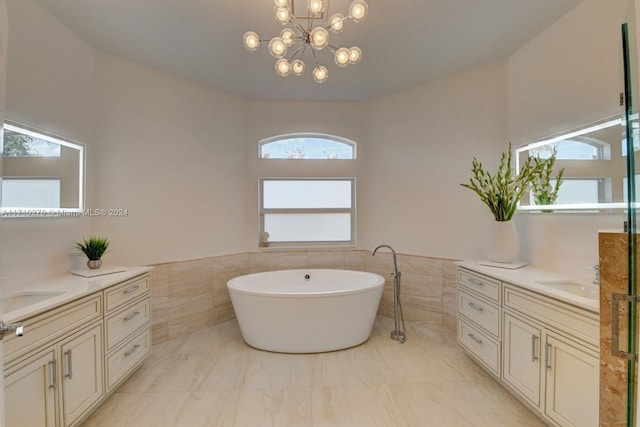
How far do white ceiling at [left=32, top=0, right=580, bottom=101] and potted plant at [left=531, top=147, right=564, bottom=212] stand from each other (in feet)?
3.43

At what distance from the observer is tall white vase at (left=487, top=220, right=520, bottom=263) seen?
2.43 metres

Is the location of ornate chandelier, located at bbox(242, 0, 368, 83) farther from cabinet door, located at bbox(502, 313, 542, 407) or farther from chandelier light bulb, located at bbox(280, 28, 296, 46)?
cabinet door, located at bbox(502, 313, 542, 407)

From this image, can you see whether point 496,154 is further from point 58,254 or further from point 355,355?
point 58,254

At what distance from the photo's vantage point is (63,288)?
6.18 ft

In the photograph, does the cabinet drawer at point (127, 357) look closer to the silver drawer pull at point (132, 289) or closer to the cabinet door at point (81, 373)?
the cabinet door at point (81, 373)

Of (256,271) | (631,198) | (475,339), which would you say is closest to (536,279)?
(475,339)

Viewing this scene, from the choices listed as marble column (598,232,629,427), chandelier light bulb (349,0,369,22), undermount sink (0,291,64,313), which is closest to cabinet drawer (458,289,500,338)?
marble column (598,232,629,427)

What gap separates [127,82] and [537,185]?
12.3 ft

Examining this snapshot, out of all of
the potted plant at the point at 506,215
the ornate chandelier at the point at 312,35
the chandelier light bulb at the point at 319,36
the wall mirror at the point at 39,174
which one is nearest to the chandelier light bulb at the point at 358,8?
the ornate chandelier at the point at 312,35

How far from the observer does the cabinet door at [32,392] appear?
53.1 inches

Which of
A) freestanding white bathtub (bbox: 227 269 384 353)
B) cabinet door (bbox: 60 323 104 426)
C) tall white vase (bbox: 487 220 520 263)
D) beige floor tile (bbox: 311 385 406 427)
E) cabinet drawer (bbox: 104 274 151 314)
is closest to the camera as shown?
cabinet door (bbox: 60 323 104 426)

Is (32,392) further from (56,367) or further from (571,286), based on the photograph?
(571,286)

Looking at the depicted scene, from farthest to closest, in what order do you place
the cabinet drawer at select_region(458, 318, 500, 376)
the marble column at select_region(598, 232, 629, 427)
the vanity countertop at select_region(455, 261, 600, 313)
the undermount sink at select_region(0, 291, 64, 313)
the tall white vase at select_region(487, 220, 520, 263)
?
the tall white vase at select_region(487, 220, 520, 263)
the cabinet drawer at select_region(458, 318, 500, 376)
the undermount sink at select_region(0, 291, 64, 313)
the vanity countertop at select_region(455, 261, 600, 313)
the marble column at select_region(598, 232, 629, 427)

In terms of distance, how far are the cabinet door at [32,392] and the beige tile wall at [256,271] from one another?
1.44 metres
